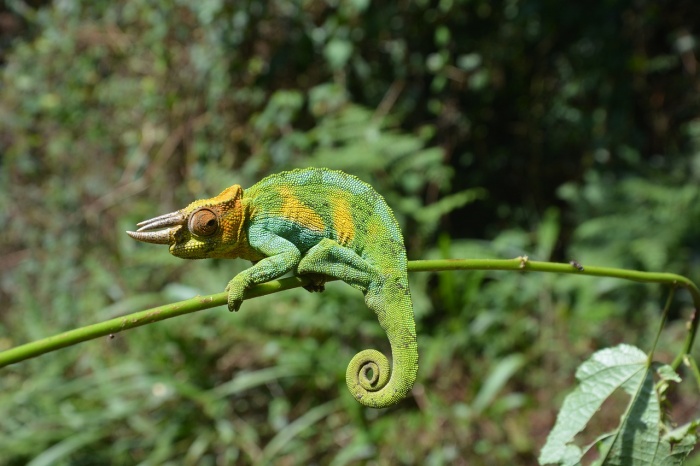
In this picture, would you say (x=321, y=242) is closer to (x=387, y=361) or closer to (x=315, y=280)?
(x=315, y=280)

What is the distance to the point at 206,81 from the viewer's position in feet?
16.3

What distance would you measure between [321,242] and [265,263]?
127mm

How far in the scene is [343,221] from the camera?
4.74ft

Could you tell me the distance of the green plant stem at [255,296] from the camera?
995 mm

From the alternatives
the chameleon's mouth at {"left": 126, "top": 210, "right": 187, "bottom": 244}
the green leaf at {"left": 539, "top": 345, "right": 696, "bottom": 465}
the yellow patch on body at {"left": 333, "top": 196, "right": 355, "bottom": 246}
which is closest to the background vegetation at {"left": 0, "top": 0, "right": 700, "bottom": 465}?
the green leaf at {"left": 539, "top": 345, "right": 696, "bottom": 465}

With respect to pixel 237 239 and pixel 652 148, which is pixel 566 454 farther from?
pixel 652 148

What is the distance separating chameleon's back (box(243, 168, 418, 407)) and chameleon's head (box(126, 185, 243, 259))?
0.06m

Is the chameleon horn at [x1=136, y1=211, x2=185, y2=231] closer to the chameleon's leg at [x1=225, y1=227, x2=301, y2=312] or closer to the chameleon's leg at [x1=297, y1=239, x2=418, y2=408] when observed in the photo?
the chameleon's leg at [x1=225, y1=227, x2=301, y2=312]

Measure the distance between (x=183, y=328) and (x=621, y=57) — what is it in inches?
121

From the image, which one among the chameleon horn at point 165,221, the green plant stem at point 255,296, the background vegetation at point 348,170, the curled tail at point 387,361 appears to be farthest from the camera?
the background vegetation at point 348,170

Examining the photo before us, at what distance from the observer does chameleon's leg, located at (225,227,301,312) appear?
1288 millimetres

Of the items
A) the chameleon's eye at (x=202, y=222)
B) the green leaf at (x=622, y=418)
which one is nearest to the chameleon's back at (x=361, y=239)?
the chameleon's eye at (x=202, y=222)

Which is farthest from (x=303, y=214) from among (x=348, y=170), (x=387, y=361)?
(x=348, y=170)

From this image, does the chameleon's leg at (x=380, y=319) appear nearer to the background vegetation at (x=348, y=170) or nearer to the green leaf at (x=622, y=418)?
the green leaf at (x=622, y=418)
